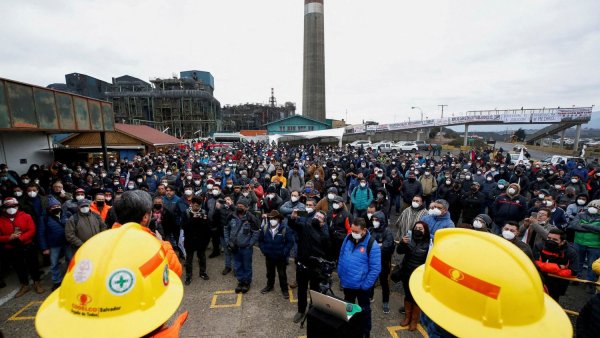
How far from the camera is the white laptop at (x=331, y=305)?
243 cm

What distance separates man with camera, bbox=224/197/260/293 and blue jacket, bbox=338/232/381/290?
2.04m

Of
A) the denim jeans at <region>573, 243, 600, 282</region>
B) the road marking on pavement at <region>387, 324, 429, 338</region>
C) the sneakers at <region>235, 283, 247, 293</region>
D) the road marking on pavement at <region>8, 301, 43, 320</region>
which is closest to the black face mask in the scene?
the denim jeans at <region>573, 243, 600, 282</region>

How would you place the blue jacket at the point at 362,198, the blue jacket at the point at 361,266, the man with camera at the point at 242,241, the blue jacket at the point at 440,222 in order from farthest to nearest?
the blue jacket at the point at 362,198, the man with camera at the point at 242,241, the blue jacket at the point at 440,222, the blue jacket at the point at 361,266

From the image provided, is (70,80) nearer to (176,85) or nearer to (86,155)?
(176,85)

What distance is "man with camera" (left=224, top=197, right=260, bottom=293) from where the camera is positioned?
16.8 feet

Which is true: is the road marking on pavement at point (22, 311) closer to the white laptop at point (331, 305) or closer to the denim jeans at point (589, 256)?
the white laptop at point (331, 305)

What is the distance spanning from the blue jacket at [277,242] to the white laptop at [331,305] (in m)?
2.21

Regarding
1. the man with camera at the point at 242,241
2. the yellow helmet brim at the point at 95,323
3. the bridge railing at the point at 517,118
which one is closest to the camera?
the yellow helmet brim at the point at 95,323

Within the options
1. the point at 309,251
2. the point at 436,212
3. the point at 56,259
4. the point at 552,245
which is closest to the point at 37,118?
the point at 56,259

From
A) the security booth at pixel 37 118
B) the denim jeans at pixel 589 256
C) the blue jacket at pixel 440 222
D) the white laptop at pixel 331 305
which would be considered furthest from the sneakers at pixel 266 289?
the security booth at pixel 37 118

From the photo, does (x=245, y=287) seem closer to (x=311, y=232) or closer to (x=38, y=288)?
(x=311, y=232)

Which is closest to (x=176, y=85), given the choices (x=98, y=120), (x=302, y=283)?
(x=98, y=120)

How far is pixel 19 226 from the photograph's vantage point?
16.1ft

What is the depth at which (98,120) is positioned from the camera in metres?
11.9
